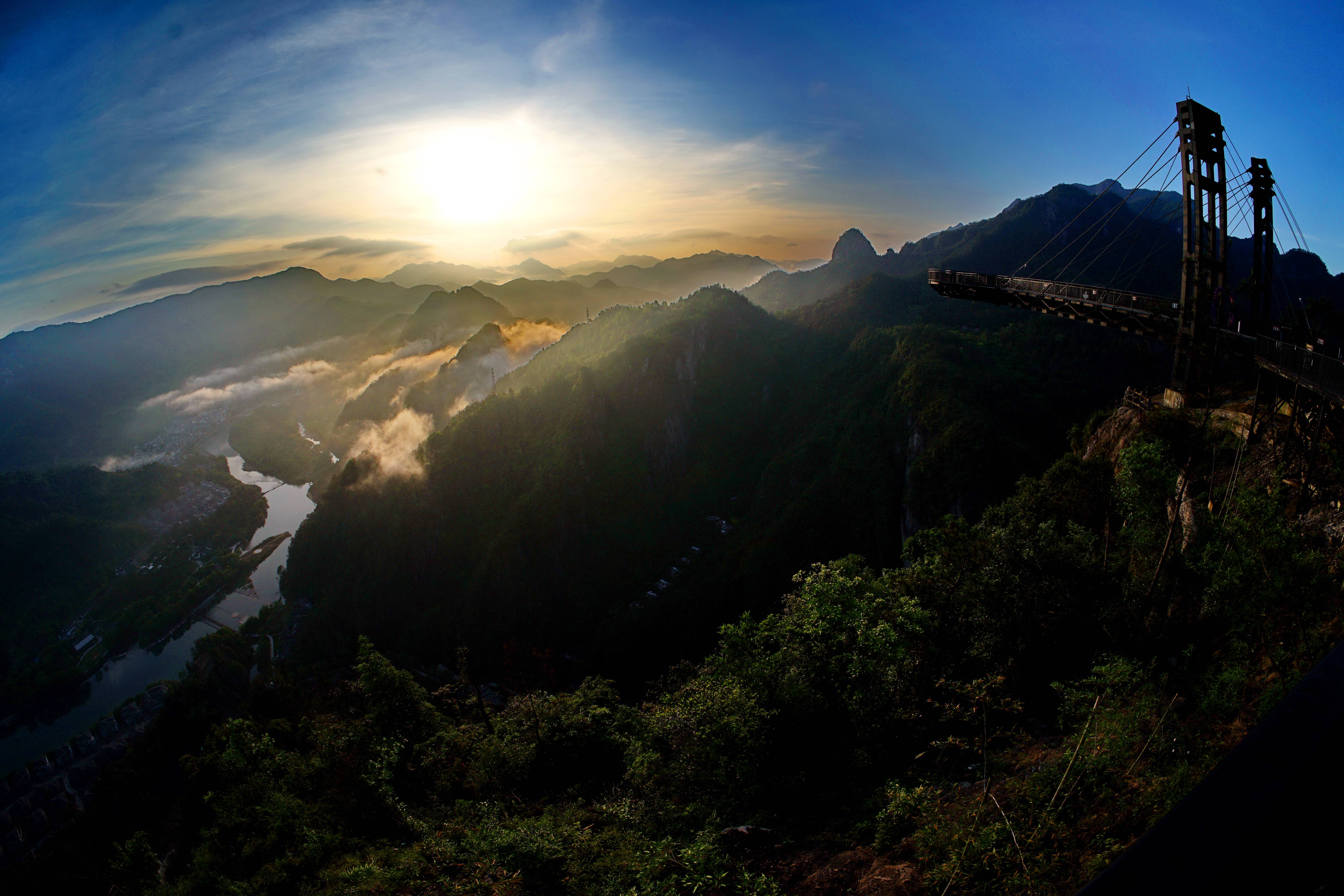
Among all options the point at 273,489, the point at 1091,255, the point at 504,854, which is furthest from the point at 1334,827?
the point at 273,489

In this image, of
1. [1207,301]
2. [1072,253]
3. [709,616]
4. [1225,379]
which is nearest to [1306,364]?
[1207,301]

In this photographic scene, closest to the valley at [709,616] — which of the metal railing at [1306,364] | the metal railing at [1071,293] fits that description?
the metal railing at [1306,364]

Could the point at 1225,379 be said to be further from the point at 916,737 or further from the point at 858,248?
the point at 858,248

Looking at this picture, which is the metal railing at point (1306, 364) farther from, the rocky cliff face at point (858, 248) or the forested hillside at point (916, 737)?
the rocky cliff face at point (858, 248)

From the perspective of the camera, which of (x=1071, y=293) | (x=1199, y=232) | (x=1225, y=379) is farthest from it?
(x=1225, y=379)

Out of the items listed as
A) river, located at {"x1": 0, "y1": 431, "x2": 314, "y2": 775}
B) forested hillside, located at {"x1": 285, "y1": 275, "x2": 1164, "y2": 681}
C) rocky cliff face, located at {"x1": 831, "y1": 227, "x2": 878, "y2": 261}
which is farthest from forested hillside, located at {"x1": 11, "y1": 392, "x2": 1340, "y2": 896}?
rocky cliff face, located at {"x1": 831, "y1": 227, "x2": 878, "y2": 261}

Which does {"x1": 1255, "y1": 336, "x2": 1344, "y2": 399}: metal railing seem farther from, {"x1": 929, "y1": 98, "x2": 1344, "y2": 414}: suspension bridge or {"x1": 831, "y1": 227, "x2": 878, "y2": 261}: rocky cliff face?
{"x1": 831, "y1": 227, "x2": 878, "y2": 261}: rocky cliff face

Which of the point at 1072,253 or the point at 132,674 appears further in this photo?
the point at 1072,253
